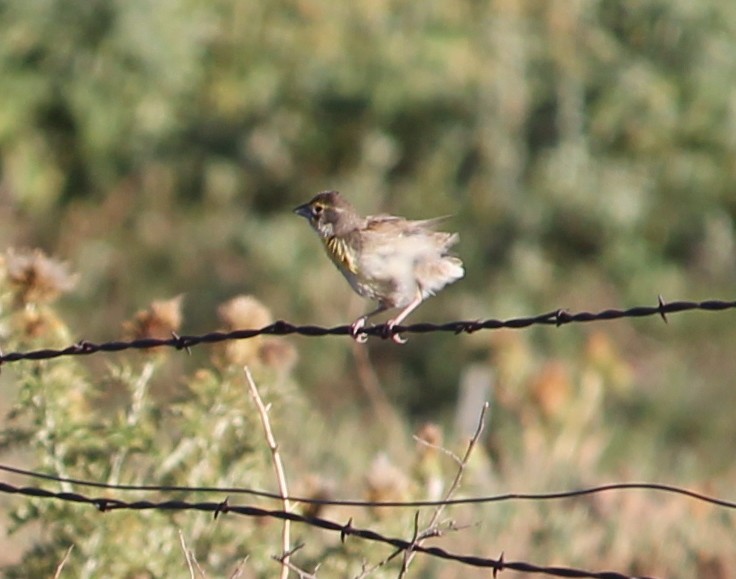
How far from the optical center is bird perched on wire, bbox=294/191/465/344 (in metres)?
6.25

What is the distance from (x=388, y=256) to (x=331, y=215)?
383mm

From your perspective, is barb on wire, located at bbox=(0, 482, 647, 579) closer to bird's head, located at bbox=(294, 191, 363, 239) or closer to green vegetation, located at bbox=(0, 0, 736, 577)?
bird's head, located at bbox=(294, 191, 363, 239)

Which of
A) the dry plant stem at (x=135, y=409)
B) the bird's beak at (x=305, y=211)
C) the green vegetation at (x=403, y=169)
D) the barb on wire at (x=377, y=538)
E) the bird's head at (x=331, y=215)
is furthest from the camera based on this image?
the green vegetation at (x=403, y=169)

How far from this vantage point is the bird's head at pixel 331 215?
6.48 metres

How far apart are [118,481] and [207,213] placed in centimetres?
1127

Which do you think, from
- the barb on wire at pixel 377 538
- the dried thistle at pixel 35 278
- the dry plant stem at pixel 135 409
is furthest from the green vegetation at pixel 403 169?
the barb on wire at pixel 377 538

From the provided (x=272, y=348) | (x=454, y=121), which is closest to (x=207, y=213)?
(x=454, y=121)

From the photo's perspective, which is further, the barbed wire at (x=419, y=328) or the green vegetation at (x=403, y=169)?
the green vegetation at (x=403, y=169)

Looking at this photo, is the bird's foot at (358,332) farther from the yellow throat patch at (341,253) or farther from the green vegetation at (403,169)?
the green vegetation at (403,169)

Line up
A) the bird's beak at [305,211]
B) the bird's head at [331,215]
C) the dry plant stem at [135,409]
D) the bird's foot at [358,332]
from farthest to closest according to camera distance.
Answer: the bird's beak at [305,211] < the bird's head at [331,215] < the dry plant stem at [135,409] < the bird's foot at [358,332]

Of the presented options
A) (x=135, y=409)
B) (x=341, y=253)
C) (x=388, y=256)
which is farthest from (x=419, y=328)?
(x=135, y=409)

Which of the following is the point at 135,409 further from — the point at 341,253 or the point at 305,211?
the point at 305,211

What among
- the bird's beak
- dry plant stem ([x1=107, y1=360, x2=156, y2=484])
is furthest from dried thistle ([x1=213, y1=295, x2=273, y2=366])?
the bird's beak

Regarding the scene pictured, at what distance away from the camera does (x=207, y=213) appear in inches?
681
